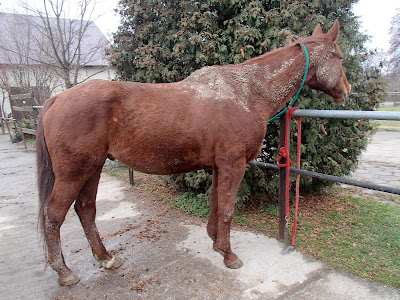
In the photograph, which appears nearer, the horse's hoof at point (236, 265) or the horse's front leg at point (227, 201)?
the horse's front leg at point (227, 201)

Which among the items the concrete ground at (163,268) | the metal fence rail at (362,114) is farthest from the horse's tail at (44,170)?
the metal fence rail at (362,114)

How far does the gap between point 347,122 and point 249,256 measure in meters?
2.46

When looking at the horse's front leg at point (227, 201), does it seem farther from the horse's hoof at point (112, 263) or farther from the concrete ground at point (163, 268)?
the horse's hoof at point (112, 263)

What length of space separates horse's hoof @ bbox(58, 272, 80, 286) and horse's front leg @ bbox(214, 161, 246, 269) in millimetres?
1356

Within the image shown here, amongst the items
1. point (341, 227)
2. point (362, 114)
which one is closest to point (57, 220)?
point (362, 114)

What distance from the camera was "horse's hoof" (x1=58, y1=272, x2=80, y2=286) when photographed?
252 cm

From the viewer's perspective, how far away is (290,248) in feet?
9.91

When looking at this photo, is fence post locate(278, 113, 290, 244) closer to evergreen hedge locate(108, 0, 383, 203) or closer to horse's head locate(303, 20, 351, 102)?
horse's head locate(303, 20, 351, 102)

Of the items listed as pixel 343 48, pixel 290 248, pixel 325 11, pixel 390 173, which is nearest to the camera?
pixel 290 248

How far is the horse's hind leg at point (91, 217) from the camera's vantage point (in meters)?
2.77

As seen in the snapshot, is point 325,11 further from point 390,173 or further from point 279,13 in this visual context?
point 390,173

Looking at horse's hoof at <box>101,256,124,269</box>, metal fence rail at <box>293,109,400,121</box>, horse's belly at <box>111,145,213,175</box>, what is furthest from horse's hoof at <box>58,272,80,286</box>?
metal fence rail at <box>293,109,400,121</box>

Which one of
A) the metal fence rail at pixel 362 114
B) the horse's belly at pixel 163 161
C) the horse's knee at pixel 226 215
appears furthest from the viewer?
the horse's knee at pixel 226 215

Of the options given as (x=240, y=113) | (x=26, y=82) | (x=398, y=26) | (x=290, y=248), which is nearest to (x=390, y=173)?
(x=290, y=248)
